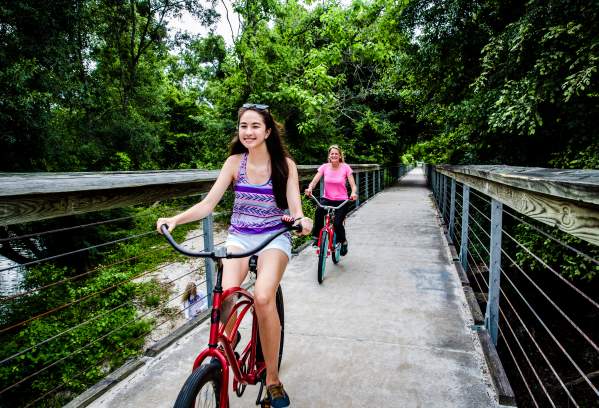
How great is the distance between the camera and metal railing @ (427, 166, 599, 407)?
142 cm

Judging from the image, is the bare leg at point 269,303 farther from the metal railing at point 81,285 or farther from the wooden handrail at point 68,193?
the wooden handrail at point 68,193

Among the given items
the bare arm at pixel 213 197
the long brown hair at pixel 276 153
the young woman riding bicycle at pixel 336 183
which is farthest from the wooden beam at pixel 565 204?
the young woman riding bicycle at pixel 336 183

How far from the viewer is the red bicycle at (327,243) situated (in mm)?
4284

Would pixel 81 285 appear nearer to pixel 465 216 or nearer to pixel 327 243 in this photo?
pixel 327 243

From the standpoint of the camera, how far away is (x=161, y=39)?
54.3 ft

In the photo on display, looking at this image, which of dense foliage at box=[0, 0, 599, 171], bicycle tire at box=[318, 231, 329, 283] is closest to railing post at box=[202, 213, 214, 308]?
bicycle tire at box=[318, 231, 329, 283]

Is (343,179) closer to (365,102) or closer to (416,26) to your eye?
(416,26)

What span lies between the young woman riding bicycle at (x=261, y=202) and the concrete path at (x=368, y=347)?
61 cm

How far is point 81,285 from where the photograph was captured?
8.43 metres

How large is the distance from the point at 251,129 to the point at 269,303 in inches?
40.9

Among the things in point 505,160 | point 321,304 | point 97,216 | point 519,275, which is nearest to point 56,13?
point 97,216

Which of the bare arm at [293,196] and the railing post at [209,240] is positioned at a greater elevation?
the bare arm at [293,196]

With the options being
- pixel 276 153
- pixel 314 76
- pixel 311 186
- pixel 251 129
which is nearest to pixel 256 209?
pixel 276 153

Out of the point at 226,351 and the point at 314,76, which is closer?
the point at 226,351
